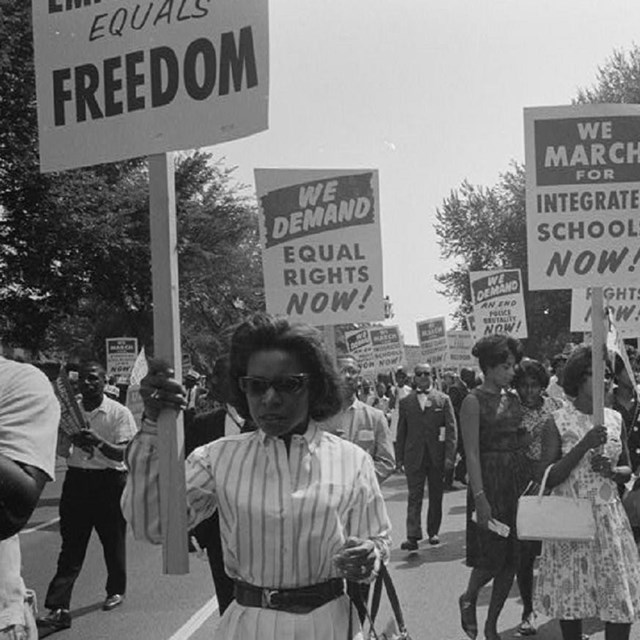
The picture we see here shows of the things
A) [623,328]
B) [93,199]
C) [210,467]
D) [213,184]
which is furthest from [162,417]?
[213,184]

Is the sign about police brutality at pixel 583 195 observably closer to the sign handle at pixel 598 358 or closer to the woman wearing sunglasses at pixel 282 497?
the sign handle at pixel 598 358

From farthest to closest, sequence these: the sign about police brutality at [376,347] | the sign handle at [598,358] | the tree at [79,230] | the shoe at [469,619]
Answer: the sign about police brutality at [376,347], the tree at [79,230], the shoe at [469,619], the sign handle at [598,358]

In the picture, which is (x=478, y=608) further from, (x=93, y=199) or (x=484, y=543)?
(x=93, y=199)

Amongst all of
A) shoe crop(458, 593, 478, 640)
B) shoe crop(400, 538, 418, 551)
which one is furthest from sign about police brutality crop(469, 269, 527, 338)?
shoe crop(458, 593, 478, 640)

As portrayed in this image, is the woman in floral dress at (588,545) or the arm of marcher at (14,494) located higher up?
the arm of marcher at (14,494)

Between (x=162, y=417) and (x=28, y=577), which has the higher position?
(x=162, y=417)

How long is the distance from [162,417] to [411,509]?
8.29m

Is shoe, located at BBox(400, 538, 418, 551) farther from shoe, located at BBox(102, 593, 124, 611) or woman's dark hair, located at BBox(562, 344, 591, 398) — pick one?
woman's dark hair, located at BBox(562, 344, 591, 398)

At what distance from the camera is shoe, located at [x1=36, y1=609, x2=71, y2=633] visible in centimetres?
778

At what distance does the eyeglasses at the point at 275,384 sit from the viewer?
3273 millimetres

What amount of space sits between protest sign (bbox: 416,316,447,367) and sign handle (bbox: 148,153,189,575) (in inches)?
927

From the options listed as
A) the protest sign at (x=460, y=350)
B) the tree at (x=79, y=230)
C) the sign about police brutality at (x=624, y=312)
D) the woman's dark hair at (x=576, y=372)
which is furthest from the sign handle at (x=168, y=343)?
the protest sign at (x=460, y=350)

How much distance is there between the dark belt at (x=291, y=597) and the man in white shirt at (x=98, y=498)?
5.17 metres

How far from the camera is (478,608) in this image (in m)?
8.26
